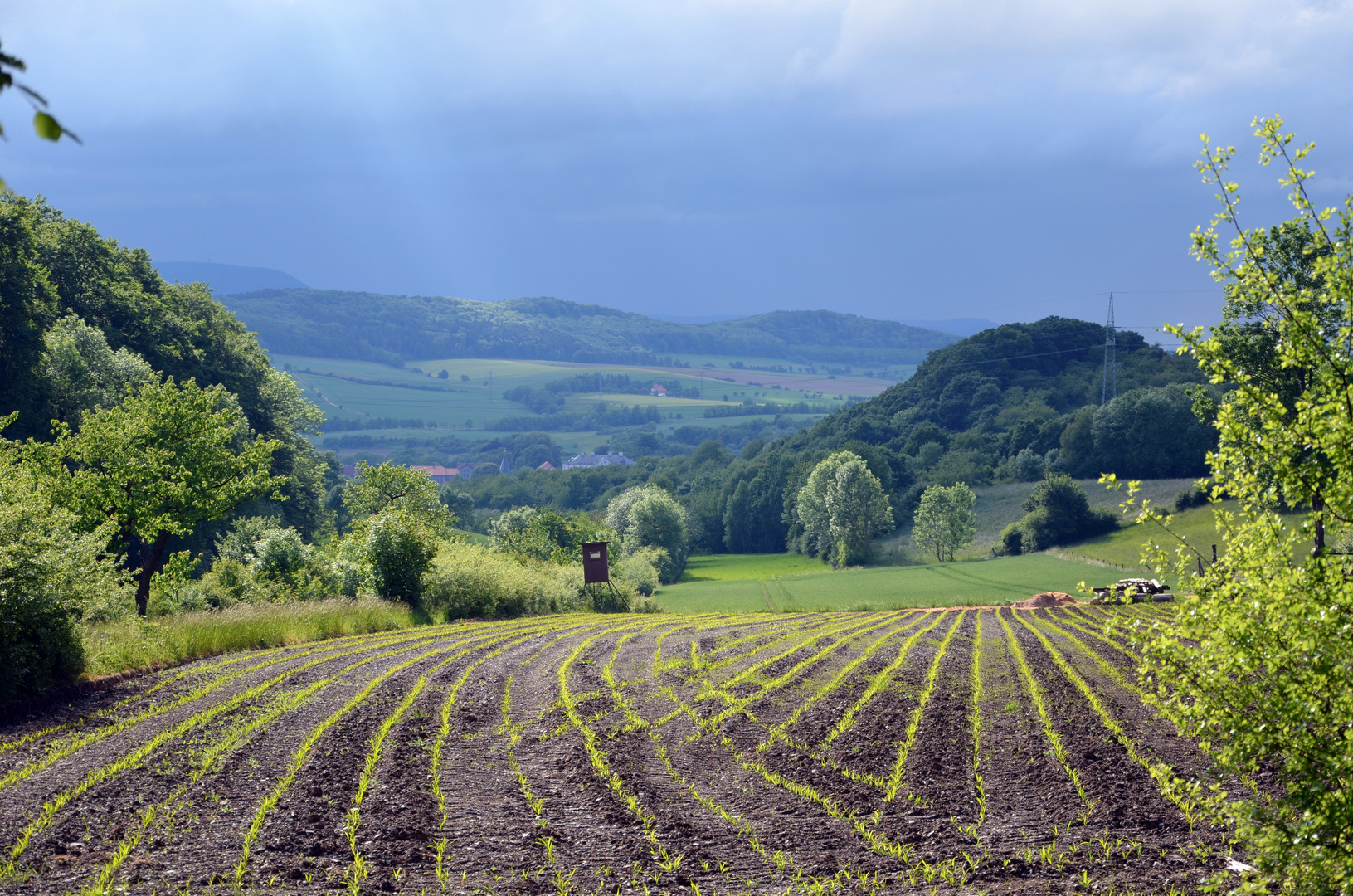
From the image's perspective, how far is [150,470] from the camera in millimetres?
24219

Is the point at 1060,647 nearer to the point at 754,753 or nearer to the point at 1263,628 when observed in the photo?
the point at 754,753

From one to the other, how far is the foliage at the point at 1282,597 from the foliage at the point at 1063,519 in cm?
7732

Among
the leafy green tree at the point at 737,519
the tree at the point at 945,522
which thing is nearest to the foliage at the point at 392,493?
the tree at the point at 945,522

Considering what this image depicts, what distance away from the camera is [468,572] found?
35281 millimetres

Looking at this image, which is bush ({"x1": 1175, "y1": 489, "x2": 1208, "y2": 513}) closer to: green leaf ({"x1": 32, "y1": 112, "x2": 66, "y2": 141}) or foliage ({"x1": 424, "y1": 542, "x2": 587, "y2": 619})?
foliage ({"x1": 424, "y1": 542, "x2": 587, "y2": 619})

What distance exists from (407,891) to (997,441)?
12215cm

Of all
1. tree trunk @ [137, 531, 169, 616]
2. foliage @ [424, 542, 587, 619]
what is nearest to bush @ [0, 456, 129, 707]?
tree trunk @ [137, 531, 169, 616]

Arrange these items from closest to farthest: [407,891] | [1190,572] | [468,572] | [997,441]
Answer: [1190,572] < [407,891] < [468,572] < [997,441]

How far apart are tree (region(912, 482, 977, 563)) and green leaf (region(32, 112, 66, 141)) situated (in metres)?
86.9

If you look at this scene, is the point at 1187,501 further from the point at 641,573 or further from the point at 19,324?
the point at 19,324

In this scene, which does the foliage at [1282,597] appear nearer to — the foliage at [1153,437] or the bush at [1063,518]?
the bush at [1063,518]

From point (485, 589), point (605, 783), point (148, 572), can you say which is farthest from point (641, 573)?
point (605, 783)

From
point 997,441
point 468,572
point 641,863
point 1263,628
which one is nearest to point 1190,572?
point 1263,628

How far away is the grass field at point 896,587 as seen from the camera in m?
53.0
